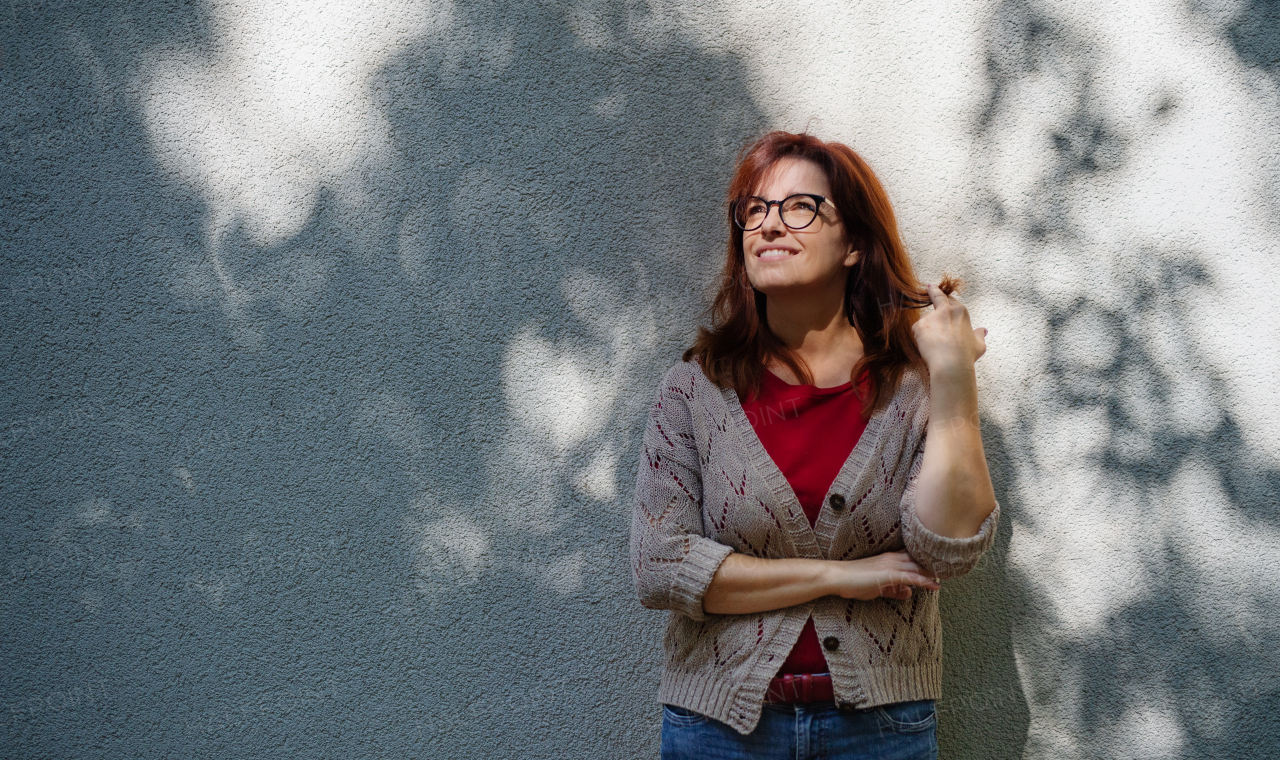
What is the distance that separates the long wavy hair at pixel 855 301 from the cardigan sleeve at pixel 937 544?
0.23 metres

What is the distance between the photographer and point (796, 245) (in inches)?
78.9

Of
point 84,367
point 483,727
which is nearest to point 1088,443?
point 483,727

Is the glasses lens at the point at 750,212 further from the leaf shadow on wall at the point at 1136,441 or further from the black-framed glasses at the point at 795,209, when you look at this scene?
the leaf shadow on wall at the point at 1136,441

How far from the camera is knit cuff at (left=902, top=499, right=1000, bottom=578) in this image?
1835mm

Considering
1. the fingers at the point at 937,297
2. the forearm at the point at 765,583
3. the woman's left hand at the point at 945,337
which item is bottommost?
the forearm at the point at 765,583

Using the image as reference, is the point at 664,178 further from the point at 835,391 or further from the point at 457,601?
the point at 457,601

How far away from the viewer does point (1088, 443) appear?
2.38m

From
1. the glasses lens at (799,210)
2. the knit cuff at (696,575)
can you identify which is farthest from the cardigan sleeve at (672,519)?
the glasses lens at (799,210)

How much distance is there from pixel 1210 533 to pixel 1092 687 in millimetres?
542

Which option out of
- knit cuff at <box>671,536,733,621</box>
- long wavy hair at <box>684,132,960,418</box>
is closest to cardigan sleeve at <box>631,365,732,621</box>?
knit cuff at <box>671,536,733,621</box>

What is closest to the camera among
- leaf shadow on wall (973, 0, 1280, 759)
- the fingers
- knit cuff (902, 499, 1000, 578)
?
knit cuff (902, 499, 1000, 578)

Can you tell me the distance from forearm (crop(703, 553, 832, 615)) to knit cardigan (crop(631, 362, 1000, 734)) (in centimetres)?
3

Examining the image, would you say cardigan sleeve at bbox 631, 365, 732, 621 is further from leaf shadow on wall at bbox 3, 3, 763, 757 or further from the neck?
leaf shadow on wall at bbox 3, 3, 763, 757

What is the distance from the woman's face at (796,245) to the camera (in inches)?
79.0
